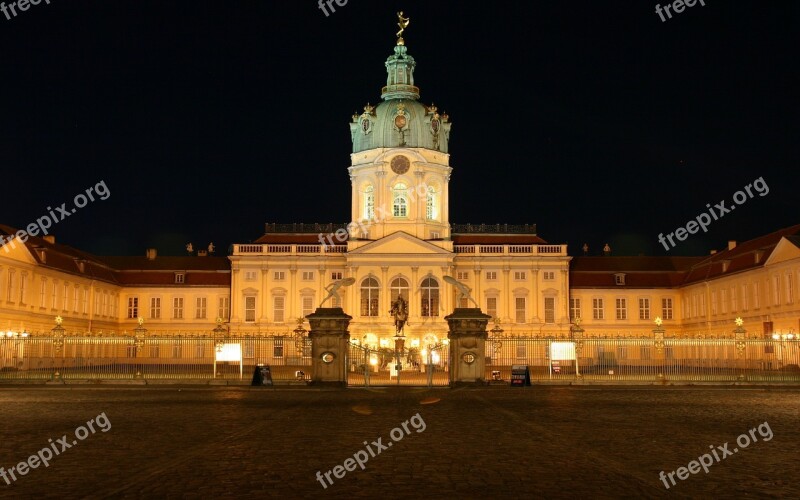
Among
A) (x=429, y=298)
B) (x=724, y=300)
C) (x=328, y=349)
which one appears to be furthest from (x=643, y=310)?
(x=328, y=349)

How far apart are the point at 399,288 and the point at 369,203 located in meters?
8.82

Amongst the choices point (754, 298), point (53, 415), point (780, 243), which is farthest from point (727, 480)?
point (754, 298)

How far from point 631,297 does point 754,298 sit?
17.7 meters

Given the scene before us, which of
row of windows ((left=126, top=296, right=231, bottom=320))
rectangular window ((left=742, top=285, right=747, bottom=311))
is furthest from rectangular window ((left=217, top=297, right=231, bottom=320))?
rectangular window ((left=742, top=285, right=747, bottom=311))

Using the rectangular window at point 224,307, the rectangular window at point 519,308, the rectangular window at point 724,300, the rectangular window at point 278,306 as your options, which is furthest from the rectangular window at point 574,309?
the rectangular window at point 224,307

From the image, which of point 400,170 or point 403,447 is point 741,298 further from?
point 403,447

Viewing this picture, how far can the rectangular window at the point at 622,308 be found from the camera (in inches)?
3241

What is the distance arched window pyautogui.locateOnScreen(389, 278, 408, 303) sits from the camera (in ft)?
255

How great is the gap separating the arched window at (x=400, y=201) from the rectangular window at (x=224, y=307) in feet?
54.2

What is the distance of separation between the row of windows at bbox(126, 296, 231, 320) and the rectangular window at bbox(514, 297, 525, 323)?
2502cm

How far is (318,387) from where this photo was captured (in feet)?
110

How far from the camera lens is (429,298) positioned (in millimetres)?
78000

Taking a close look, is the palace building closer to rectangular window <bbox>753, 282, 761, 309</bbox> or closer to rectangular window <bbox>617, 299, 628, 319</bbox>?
rectangular window <bbox>617, 299, 628, 319</bbox>

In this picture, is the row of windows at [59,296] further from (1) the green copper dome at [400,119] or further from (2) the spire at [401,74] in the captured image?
(2) the spire at [401,74]
